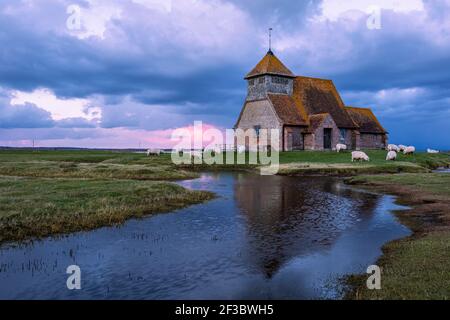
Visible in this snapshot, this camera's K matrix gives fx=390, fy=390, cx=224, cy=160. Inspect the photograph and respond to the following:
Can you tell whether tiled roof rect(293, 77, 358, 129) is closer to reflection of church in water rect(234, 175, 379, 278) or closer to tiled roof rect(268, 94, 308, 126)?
tiled roof rect(268, 94, 308, 126)

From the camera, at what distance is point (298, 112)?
221ft

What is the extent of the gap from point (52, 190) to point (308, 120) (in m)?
49.2

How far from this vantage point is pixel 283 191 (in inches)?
1283

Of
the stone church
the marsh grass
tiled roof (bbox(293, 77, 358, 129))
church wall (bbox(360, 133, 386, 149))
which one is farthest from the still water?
church wall (bbox(360, 133, 386, 149))

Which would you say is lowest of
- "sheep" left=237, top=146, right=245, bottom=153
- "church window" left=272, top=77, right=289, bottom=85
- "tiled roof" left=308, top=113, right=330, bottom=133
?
"sheep" left=237, top=146, right=245, bottom=153

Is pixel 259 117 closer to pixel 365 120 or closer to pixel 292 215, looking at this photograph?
pixel 365 120

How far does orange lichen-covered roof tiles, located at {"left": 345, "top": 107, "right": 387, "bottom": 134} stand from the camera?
3010 inches

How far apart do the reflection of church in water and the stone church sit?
2826 centimetres

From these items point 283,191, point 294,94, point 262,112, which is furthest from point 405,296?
point 294,94

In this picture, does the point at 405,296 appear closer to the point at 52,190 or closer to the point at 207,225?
the point at 207,225

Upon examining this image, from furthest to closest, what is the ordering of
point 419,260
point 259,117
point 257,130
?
point 257,130 < point 259,117 < point 419,260

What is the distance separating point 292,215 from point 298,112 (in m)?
47.1
